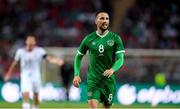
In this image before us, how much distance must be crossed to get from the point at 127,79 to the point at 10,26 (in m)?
6.76

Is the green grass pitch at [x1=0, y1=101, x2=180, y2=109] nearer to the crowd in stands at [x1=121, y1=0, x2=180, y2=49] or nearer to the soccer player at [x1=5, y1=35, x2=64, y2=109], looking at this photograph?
the soccer player at [x1=5, y1=35, x2=64, y2=109]

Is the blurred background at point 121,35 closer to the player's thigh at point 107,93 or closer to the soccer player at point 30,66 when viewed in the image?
the soccer player at point 30,66

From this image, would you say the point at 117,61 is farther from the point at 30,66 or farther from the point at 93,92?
the point at 30,66

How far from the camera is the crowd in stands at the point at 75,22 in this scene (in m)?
30.7

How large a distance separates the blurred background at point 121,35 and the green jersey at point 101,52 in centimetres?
1315

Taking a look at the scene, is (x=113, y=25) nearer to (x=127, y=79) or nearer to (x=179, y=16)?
(x=179, y=16)

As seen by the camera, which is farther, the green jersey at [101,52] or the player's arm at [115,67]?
the green jersey at [101,52]

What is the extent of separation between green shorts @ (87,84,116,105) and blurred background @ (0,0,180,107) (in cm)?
1308

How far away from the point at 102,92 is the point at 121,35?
726 inches

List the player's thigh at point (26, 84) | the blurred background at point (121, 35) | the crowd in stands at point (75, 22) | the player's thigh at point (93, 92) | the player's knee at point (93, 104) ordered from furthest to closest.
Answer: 1. the crowd in stands at point (75, 22)
2. the blurred background at point (121, 35)
3. the player's thigh at point (26, 84)
4. the player's thigh at point (93, 92)
5. the player's knee at point (93, 104)

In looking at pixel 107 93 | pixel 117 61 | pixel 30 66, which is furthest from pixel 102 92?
pixel 30 66

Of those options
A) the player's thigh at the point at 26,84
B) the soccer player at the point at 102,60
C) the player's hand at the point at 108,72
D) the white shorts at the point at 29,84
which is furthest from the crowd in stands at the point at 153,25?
the player's hand at the point at 108,72

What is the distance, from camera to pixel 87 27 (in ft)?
103

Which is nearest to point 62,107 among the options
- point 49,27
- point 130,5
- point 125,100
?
point 125,100
